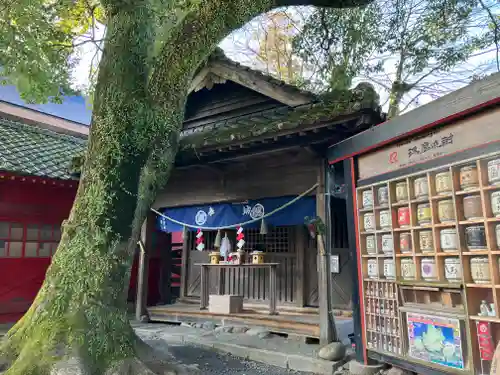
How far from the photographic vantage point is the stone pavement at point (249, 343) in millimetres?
5922

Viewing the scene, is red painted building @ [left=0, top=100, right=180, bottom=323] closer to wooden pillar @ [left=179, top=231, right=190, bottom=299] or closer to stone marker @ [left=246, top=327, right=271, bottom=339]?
wooden pillar @ [left=179, top=231, right=190, bottom=299]

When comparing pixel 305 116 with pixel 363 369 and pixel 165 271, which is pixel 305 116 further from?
pixel 165 271

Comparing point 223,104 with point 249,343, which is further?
point 223,104

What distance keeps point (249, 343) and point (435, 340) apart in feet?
11.8

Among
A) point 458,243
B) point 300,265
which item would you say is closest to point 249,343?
point 300,265

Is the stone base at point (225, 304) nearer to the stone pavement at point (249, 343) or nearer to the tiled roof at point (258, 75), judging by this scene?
the stone pavement at point (249, 343)

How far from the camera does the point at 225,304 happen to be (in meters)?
8.37

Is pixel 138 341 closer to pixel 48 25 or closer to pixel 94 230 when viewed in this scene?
pixel 94 230

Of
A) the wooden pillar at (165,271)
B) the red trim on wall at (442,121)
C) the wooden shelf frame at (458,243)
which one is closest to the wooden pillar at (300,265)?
the wooden shelf frame at (458,243)

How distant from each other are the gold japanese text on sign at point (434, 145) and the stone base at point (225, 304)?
4281 millimetres

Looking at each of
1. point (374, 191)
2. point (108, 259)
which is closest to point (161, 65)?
point (108, 259)

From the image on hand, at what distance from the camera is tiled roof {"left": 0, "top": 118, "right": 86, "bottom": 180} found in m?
9.75

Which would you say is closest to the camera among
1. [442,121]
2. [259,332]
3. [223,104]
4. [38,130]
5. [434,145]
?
[442,121]

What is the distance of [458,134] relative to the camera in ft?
14.0
